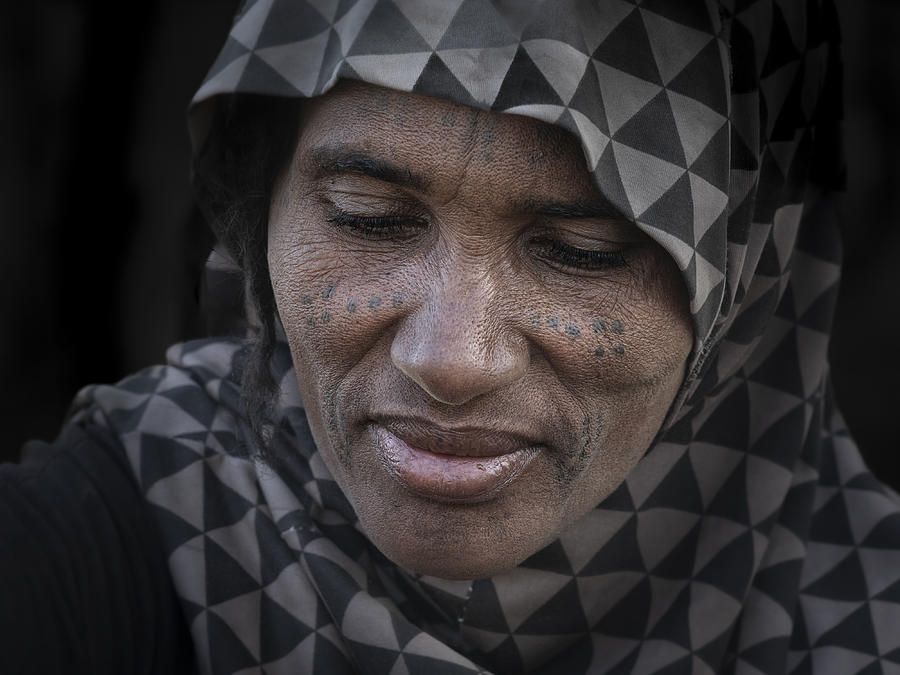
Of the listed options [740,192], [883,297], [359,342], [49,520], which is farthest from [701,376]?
[883,297]

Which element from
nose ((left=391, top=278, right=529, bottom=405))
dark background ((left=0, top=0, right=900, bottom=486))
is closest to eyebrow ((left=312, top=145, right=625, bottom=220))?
nose ((left=391, top=278, right=529, bottom=405))

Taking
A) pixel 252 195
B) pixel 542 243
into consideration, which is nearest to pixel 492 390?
pixel 542 243

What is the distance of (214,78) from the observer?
1581 millimetres

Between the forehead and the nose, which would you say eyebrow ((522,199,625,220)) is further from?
the nose

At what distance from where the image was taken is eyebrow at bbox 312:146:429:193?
1.38 m

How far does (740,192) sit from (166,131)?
7.07 ft

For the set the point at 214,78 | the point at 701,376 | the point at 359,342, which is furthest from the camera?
the point at 701,376

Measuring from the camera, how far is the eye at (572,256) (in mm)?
1412

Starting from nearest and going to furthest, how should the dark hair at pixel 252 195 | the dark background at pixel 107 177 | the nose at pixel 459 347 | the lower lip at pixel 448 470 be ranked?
the nose at pixel 459 347 < the lower lip at pixel 448 470 < the dark hair at pixel 252 195 < the dark background at pixel 107 177

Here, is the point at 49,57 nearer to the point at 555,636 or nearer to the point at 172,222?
the point at 172,222

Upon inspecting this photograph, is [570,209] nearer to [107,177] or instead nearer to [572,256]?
[572,256]

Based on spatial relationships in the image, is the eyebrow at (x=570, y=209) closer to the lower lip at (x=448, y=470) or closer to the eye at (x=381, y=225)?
the eye at (x=381, y=225)

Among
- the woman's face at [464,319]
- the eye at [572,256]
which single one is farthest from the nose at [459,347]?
Result: the eye at [572,256]

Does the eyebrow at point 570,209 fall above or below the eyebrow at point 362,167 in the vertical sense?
below
